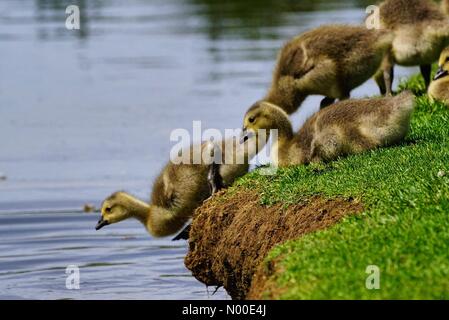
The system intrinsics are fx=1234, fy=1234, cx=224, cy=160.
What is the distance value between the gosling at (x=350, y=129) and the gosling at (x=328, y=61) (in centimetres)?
163

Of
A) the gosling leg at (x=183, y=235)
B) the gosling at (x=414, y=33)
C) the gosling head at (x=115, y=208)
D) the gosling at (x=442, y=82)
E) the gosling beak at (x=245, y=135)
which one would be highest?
the gosling at (x=414, y=33)

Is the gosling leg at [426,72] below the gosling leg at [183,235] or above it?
above

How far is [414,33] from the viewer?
12977 millimetres

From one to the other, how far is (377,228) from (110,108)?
11.7m

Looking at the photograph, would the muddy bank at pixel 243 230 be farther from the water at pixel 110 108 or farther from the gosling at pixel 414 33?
the gosling at pixel 414 33

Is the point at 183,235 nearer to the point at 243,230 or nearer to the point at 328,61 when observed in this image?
the point at 243,230

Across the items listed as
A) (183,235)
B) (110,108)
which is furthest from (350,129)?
(110,108)

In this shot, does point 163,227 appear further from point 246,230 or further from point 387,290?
point 387,290

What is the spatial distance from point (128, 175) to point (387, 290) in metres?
8.77

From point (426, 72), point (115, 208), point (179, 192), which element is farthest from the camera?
point (426, 72)

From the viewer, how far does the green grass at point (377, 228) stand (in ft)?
22.4

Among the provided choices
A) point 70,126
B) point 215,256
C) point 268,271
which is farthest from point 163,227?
point 70,126

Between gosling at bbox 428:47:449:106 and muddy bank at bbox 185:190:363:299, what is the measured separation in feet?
9.26

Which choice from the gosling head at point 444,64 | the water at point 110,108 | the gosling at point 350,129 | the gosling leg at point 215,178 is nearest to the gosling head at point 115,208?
the water at point 110,108
